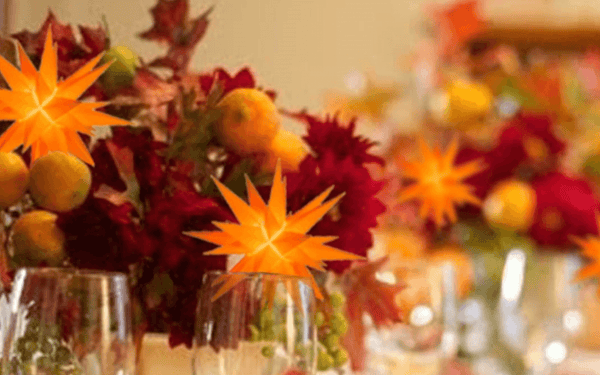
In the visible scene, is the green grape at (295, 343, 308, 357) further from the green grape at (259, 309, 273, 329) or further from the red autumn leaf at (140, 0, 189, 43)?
the red autumn leaf at (140, 0, 189, 43)

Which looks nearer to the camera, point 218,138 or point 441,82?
point 218,138

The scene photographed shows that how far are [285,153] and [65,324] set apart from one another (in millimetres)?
205

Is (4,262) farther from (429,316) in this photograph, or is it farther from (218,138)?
(429,316)

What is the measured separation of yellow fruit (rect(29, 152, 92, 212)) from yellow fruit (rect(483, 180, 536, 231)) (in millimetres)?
959

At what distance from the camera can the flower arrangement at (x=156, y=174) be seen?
54 centimetres

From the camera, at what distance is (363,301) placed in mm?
672

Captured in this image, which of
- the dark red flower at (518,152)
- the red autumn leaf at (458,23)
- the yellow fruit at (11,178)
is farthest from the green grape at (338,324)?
the red autumn leaf at (458,23)

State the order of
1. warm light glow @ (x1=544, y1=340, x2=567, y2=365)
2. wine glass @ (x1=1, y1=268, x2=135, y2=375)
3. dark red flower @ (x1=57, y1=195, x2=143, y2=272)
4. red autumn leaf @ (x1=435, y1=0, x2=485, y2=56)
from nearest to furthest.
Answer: wine glass @ (x1=1, y1=268, x2=135, y2=375) → dark red flower @ (x1=57, y1=195, x2=143, y2=272) → warm light glow @ (x1=544, y1=340, x2=567, y2=365) → red autumn leaf @ (x1=435, y1=0, x2=485, y2=56)

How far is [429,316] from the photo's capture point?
0.91 m

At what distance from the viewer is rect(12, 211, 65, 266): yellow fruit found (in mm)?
549

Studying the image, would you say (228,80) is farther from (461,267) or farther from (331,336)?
(461,267)

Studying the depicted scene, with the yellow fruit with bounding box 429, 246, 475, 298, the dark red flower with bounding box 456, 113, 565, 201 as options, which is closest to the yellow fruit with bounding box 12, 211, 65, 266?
the yellow fruit with bounding box 429, 246, 475, 298

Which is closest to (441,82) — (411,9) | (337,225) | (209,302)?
(411,9)

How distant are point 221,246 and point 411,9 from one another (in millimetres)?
2155
